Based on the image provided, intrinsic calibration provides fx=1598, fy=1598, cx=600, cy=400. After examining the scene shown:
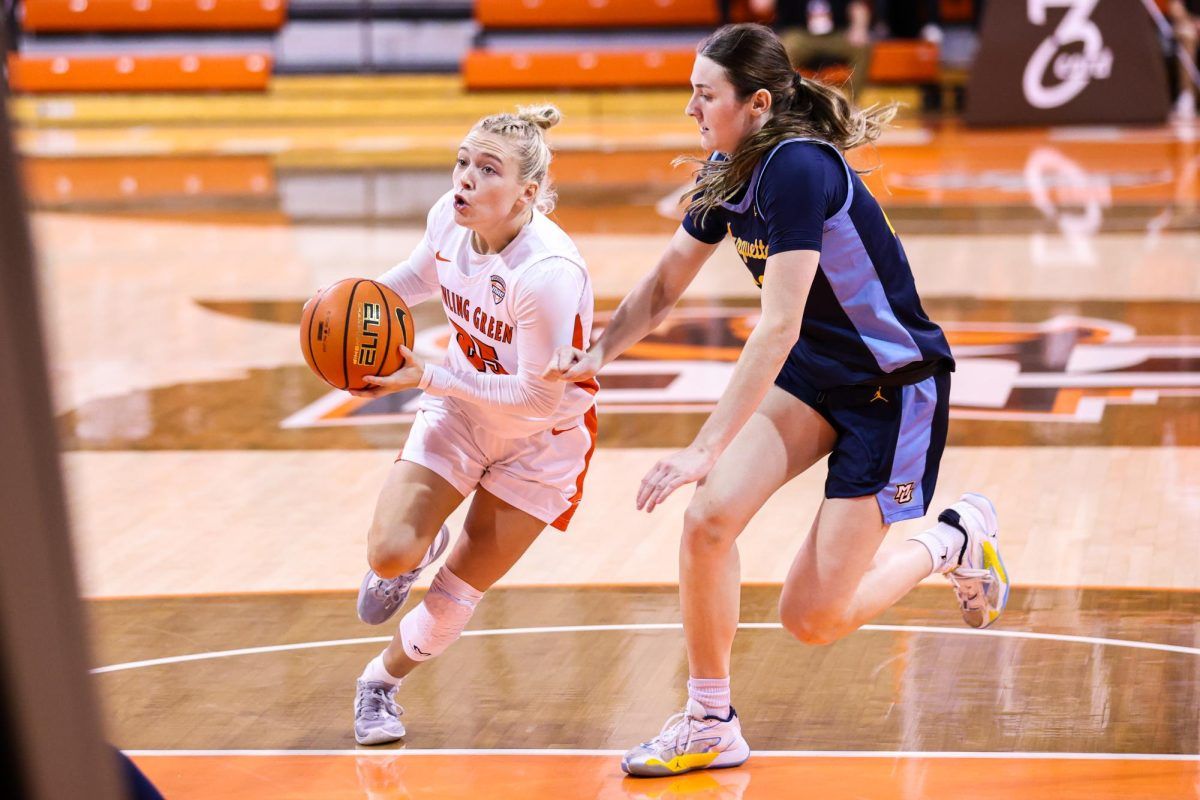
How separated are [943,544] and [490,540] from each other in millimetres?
1173

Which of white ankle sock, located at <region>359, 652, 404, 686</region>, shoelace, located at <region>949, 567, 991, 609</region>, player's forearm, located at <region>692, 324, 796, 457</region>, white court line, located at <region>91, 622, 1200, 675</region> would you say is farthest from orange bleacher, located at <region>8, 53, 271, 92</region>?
player's forearm, located at <region>692, 324, 796, 457</region>

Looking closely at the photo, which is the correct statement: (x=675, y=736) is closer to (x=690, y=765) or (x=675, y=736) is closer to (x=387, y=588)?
(x=690, y=765)

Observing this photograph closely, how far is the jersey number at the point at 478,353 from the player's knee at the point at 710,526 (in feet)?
2.09

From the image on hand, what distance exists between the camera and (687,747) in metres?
3.68

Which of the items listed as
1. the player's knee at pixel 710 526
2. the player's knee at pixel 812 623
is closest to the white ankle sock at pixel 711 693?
the player's knee at pixel 812 623

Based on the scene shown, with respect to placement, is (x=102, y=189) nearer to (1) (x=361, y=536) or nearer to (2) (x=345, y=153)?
(2) (x=345, y=153)

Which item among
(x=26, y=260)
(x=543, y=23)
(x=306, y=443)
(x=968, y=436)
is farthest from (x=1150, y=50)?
(x=26, y=260)

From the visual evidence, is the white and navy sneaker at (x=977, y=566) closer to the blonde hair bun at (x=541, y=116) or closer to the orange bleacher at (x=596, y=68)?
the blonde hair bun at (x=541, y=116)

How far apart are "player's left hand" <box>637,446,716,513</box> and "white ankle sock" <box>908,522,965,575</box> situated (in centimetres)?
100

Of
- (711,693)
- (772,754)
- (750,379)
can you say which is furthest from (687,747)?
(750,379)

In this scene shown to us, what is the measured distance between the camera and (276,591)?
5.32 m

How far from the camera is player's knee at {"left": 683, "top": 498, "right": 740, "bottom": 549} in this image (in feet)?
11.5

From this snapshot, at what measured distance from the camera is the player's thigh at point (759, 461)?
3.52m

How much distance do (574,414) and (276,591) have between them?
184cm
